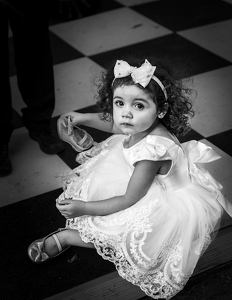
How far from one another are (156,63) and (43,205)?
0.59m

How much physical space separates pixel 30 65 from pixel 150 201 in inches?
29.2

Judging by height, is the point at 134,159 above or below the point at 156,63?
below

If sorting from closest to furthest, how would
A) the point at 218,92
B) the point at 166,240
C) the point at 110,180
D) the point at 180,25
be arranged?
1. the point at 166,240
2. the point at 110,180
3. the point at 218,92
4. the point at 180,25

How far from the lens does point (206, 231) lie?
1273mm

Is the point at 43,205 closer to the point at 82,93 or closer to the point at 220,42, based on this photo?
the point at 82,93

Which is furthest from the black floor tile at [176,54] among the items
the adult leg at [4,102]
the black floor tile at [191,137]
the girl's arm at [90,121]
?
the girl's arm at [90,121]

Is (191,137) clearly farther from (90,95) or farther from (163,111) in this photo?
(163,111)

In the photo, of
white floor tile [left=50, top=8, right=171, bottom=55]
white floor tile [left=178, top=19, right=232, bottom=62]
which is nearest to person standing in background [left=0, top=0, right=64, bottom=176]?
white floor tile [left=50, top=8, right=171, bottom=55]

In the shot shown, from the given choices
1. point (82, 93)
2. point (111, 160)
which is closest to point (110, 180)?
point (111, 160)

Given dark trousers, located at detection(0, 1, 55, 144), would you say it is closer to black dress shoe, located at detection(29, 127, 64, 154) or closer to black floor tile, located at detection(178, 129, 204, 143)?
black dress shoe, located at detection(29, 127, 64, 154)

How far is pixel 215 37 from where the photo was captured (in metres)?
2.57

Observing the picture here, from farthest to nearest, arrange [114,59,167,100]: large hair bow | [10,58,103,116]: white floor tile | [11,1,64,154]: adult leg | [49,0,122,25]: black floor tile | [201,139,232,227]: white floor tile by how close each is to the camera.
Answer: [49,0,122,25]: black floor tile → [10,58,103,116]: white floor tile → [11,1,64,154]: adult leg → [201,139,232,227]: white floor tile → [114,59,167,100]: large hair bow

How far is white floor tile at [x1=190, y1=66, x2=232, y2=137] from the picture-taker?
6.36 ft

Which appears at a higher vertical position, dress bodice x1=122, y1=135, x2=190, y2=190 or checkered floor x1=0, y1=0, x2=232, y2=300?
dress bodice x1=122, y1=135, x2=190, y2=190
